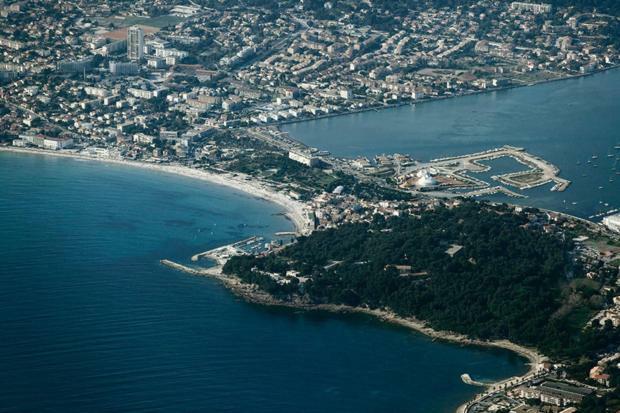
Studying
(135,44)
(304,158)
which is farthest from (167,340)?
(135,44)

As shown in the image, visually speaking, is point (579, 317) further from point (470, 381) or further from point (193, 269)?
point (193, 269)

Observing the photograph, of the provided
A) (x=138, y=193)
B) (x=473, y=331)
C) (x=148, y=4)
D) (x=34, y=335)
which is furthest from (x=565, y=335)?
(x=148, y=4)

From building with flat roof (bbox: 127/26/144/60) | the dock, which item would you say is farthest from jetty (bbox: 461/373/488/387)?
building with flat roof (bbox: 127/26/144/60)

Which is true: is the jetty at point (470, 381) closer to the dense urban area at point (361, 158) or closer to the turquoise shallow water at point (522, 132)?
the dense urban area at point (361, 158)

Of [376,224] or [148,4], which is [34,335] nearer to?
[376,224]

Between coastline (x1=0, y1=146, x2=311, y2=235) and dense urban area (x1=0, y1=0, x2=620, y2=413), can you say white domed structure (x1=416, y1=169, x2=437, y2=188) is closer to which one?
dense urban area (x1=0, y1=0, x2=620, y2=413)

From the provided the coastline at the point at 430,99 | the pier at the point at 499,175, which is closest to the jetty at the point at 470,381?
the pier at the point at 499,175
